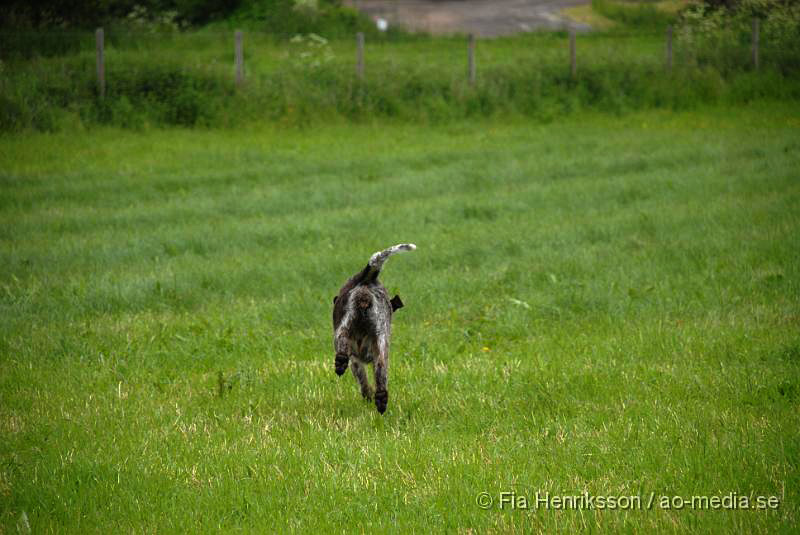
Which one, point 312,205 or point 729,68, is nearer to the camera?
point 312,205

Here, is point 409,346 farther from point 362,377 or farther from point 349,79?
point 349,79

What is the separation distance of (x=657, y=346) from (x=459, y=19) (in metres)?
40.1

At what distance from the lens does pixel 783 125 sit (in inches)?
1022

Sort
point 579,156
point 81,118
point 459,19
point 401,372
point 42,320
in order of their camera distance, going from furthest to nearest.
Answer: point 459,19 < point 81,118 < point 579,156 < point 42,320 < point 401,372

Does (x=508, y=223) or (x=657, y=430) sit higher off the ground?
(x=657, y=430)

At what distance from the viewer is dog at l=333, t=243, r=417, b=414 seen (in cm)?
702

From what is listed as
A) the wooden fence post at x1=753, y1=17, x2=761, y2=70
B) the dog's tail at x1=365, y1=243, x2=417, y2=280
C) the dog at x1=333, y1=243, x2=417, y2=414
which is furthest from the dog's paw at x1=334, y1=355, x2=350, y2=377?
the wooden fence post at x1=753, y1=17, x2=761, y2=70

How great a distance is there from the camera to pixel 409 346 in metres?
9.77

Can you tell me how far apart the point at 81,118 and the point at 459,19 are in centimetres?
2582

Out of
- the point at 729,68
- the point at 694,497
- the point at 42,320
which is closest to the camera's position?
the point at 694,497

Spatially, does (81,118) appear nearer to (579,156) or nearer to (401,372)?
(579,156)

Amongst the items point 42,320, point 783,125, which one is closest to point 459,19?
point 783,125

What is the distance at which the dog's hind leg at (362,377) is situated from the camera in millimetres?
7797

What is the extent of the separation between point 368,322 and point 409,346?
8.49 ft
